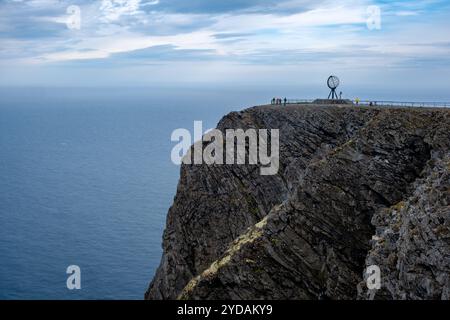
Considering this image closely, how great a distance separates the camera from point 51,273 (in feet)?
386

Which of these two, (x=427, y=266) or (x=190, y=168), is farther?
(x=190, y=168)

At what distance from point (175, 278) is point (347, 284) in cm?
2826

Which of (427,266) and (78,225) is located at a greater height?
(427,266)

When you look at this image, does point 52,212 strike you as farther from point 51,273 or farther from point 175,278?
point 175,278

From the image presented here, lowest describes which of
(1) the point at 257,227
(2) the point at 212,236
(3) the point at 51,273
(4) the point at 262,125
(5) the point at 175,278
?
(3) the point at 51,273

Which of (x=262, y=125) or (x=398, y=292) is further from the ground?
(x=262, y=125)

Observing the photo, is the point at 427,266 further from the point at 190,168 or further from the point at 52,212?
the point at 52,212

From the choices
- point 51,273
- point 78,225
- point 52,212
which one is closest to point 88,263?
point 51,273

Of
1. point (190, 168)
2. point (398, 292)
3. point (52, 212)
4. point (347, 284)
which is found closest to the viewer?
point (398, 292)

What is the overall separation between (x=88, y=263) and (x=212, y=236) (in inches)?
2484

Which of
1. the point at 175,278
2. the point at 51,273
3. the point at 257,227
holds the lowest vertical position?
the point at 51,273
